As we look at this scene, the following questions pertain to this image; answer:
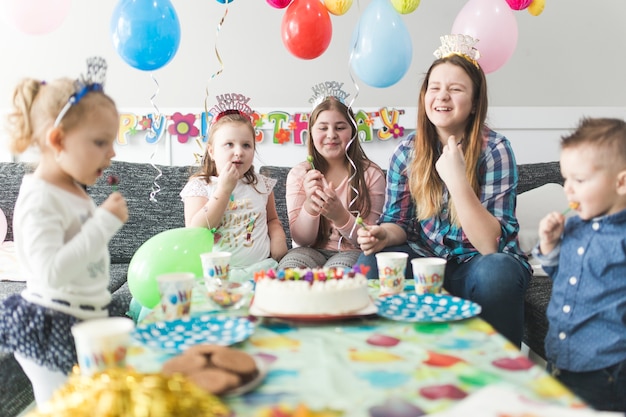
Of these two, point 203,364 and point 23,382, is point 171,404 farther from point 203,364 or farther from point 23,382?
point 23,382

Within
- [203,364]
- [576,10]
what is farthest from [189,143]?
[203,364]

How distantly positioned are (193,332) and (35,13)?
1737 millimetres

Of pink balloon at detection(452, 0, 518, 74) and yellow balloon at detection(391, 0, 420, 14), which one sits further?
pink balloon at detection(452, 0, 518, 74)

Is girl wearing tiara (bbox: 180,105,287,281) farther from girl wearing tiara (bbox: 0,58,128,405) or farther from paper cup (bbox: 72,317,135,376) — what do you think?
paper cup (bbox: 72,317,135,376)

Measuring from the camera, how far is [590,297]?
1.38 m

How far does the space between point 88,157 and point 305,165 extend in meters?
1.28

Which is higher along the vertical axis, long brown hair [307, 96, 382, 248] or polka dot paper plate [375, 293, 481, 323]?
long brown hair [307, 96, 382, 248]

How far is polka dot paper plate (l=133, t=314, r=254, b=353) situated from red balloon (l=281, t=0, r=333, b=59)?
138 centimetres

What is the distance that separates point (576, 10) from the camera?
3.13 meters

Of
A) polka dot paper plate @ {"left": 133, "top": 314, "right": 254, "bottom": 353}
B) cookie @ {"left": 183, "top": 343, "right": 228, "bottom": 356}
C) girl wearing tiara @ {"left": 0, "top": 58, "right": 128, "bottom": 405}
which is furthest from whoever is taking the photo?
girl wearing tiara @ {"left": 0, "top": 58, "right": 128, "bottom": 405}

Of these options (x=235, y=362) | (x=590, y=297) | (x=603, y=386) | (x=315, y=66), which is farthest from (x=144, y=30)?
(x=603, y=386)

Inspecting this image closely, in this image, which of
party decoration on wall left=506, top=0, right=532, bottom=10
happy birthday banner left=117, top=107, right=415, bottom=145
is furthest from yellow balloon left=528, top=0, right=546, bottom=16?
happy birthday banner left=117, top=107, right=415, bottom=145

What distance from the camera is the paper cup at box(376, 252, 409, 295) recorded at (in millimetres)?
1450

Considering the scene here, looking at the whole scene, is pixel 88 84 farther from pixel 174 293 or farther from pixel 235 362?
pixel 235 362
